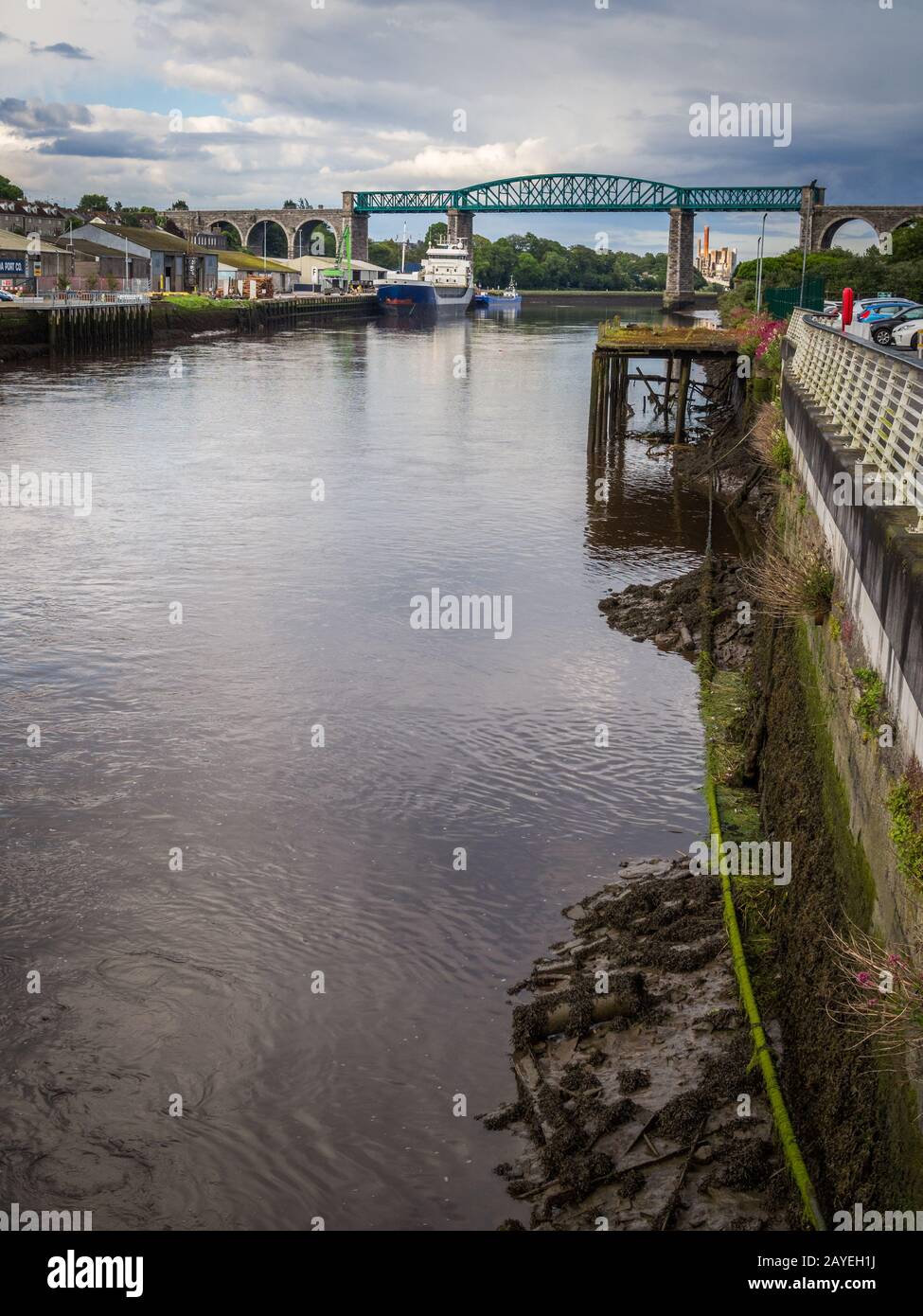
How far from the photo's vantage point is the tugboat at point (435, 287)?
464 feet

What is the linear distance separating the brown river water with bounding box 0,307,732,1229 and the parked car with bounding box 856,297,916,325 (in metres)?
9.52

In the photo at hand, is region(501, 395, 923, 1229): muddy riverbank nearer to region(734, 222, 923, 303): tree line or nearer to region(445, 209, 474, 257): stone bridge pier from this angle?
region(734, 222, 923, 303): tree line

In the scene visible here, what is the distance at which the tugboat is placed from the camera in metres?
142

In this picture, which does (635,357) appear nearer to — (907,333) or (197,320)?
(907,333)

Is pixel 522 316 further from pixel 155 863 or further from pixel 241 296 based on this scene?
pixel 155 863

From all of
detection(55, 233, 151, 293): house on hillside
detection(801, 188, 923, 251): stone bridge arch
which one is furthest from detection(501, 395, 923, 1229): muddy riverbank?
detection(801, 188, 923, 251): stone bridge arch

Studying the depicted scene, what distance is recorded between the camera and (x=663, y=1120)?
9.19 metres

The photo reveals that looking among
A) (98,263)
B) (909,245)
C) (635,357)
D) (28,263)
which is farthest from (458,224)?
Result: (635,357)

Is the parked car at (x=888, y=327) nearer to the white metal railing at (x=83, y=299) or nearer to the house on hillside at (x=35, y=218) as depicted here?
the white metal railing at (x=83, y=299)

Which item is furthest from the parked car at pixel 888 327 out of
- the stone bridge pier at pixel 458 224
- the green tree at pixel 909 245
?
the stone bridge pier at pixel 458 224

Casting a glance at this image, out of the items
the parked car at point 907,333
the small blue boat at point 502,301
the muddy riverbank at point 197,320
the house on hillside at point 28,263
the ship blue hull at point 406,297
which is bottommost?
the parked car at point 907,333

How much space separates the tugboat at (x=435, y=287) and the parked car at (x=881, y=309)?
343ft

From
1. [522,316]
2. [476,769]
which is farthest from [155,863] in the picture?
[522,316]

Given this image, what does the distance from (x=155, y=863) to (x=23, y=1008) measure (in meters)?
2.72
